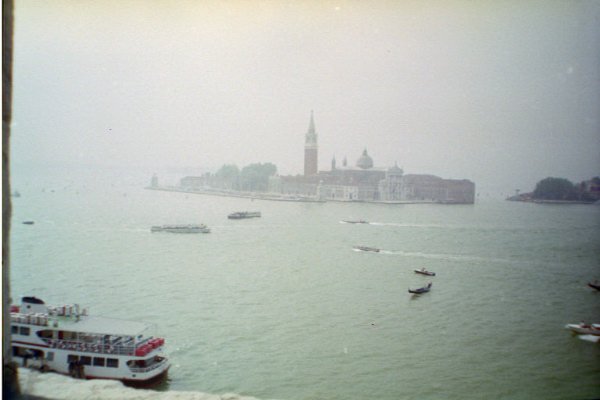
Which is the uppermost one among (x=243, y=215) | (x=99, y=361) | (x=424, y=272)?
(x=243, y=215)

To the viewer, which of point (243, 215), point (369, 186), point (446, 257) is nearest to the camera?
point (446, 257)

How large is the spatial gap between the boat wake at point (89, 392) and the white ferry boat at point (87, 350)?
0.47m

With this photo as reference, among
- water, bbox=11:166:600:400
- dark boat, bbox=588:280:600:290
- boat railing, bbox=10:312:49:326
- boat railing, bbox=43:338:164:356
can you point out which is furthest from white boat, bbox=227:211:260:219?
boat railing, bbox=43:338:164:356

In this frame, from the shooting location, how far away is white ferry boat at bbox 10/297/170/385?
3.24m

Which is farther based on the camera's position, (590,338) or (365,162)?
(365,162)

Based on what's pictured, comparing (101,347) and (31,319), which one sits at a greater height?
(31,319)

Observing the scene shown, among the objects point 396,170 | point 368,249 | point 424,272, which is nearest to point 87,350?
point 424,272

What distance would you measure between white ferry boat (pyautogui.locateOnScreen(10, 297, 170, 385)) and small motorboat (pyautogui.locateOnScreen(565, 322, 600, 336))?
3640 mm

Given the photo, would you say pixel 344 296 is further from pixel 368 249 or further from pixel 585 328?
pixel 368 249

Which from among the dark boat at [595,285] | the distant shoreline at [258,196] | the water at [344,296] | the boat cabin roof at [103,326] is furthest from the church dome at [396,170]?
the boat cabin roof at [103,326]

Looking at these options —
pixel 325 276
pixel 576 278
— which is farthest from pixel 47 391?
pixel 576 278

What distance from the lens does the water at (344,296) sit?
3520 mm

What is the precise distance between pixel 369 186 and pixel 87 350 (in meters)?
12.7

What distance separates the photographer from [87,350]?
10.7ft
